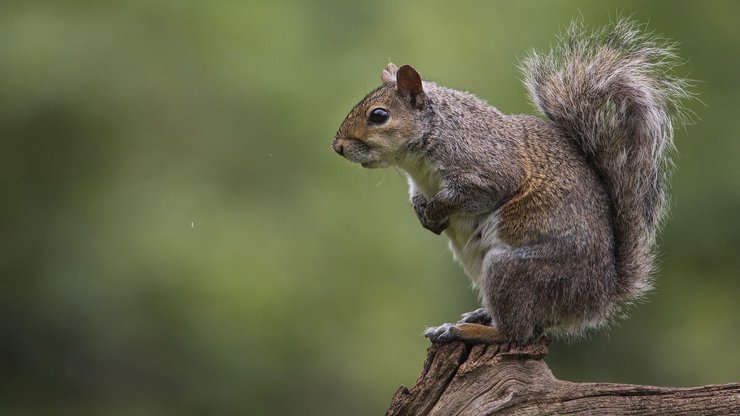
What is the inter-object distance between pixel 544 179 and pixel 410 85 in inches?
23.0

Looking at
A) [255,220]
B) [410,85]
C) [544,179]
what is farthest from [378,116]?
[255,220]

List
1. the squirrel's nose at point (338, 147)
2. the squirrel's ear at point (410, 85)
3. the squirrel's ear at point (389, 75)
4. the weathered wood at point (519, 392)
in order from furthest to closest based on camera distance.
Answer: the squirrel's ear at point (389, 75) → the squirrel's ear at point (410, 85) → the squirrel's nose at point (338, 147) → the weathered wood at point (519, 392)

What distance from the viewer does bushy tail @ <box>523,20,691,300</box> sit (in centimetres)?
458

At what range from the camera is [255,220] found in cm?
786

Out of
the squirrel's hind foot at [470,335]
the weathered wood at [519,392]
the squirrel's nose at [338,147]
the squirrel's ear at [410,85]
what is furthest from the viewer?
the squirrel's ear at [410,85]

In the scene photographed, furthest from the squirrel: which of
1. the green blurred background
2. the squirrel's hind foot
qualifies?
the green blurred background

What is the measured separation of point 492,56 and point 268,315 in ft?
7.20

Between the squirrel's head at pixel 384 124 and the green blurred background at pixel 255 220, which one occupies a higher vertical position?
the green blurred background at pixel 255 220

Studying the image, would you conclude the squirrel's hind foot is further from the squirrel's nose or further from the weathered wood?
the squirrel's nose

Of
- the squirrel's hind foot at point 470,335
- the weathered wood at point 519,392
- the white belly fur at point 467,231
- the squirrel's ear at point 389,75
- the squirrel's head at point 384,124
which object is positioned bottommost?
the weathered wood at point 519,392

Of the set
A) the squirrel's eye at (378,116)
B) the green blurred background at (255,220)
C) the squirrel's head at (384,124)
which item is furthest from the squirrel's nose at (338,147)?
the green blurred background at (255,220)

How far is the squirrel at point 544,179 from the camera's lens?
14.5 ft

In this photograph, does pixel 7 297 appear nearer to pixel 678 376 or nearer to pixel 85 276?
pixel 85 276

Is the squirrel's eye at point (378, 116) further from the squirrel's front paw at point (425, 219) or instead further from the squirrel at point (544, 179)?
the squirrel's front paw at point (425, 219)
